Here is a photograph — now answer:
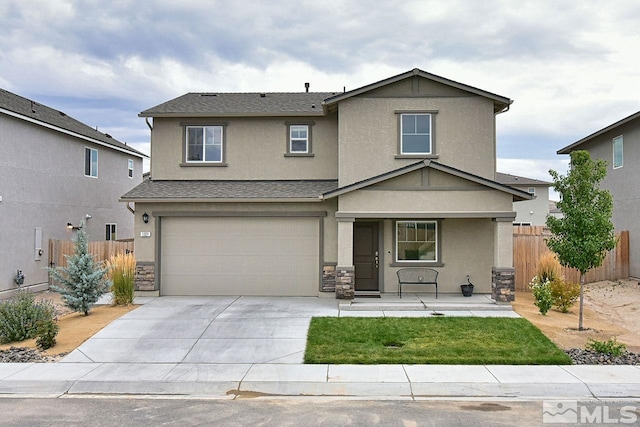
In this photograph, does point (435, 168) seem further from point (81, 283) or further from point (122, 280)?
point (81, 283)

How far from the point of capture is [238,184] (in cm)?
1664

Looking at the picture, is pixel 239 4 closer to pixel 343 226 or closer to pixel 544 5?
pixel 343 226

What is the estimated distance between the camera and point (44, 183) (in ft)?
62.7

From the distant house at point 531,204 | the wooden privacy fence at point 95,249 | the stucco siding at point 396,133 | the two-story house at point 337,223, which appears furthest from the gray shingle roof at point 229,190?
the distant house at point 531,204

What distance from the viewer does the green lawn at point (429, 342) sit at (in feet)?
31.2

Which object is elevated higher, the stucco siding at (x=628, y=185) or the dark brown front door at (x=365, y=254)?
the stucco siding at (x=628, y=185)

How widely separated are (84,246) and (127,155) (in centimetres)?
1310

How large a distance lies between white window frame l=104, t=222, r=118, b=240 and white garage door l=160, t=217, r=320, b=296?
8838 millimetres

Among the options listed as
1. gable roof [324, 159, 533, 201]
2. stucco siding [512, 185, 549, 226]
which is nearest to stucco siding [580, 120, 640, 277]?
gable roof [324, 159, 533, 201]

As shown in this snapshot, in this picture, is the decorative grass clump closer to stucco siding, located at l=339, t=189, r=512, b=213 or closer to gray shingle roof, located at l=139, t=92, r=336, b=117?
gray shingle roof, located at l=139, t=92, r=336, b=117

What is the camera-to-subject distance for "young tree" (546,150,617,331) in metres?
11.7

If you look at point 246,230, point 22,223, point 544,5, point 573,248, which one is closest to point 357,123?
point 246,230

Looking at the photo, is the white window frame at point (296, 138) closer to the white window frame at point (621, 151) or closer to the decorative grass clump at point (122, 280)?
the decorative grass clump at point (122, 280)

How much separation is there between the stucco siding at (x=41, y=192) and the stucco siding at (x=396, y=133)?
11.4 m
